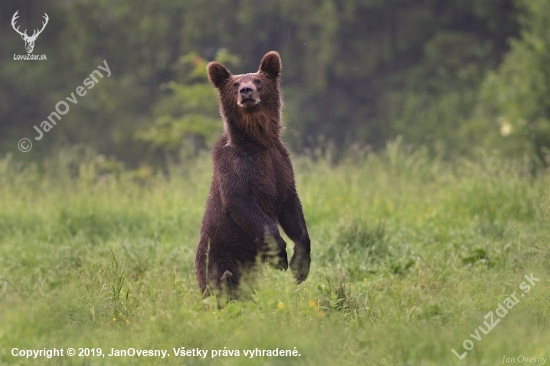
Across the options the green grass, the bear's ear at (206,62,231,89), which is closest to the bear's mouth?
the bear's ear at (206,62,231,89)

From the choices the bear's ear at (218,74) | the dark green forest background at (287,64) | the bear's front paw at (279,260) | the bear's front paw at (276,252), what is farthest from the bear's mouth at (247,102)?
the dark green forest background at (287,64)

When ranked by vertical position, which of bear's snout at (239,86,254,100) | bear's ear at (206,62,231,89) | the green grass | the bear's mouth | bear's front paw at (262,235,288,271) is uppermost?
bear's ear at (206,62,231,89)

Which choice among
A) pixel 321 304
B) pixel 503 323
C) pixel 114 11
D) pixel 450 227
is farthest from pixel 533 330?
pixel 114 11

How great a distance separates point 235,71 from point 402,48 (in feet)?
15.8

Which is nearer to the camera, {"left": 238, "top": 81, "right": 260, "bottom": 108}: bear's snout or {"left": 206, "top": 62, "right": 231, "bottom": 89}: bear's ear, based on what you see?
{"left": 238, "top": 81, "right": 260, "bottom": 108}: bear's snout

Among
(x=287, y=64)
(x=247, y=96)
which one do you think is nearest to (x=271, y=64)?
(x=247, y=96)

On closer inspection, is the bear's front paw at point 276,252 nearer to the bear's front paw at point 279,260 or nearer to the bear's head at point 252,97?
the bear's front paw at point 279,260

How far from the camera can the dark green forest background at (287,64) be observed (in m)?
23.0

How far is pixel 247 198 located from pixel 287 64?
19.1m

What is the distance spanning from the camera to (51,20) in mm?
26062

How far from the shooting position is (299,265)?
233 inches

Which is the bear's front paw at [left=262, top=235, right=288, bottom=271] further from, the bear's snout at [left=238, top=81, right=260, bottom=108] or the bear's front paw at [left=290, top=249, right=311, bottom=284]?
the bear's snout at [left=238, top=81, right=260, bottom=108]

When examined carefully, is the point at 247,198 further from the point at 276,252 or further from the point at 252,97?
the point at 252,97

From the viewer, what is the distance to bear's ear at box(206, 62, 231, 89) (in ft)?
20.0
